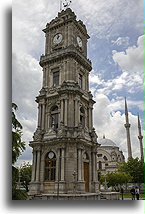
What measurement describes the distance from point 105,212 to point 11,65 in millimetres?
5372

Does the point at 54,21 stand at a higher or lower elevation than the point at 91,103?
higher

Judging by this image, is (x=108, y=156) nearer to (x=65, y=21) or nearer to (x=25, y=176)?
(x=25, y=176)

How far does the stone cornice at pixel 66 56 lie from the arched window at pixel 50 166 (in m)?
7.04

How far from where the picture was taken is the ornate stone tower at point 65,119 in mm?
15703

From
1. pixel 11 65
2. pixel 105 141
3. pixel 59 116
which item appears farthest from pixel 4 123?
pixel 105 141

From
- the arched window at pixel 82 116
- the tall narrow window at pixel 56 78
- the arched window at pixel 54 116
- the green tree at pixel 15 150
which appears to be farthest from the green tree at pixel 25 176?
the green tree at pixel 15 150

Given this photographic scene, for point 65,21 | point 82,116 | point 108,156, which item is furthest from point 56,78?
point 108,156

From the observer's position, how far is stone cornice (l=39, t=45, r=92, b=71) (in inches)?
709

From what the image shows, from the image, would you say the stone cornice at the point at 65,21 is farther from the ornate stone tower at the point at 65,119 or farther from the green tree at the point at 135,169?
the green tree at the point at 135,169

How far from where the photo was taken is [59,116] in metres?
17.5

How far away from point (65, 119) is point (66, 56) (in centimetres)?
477

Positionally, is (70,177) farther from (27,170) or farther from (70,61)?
(27,170)

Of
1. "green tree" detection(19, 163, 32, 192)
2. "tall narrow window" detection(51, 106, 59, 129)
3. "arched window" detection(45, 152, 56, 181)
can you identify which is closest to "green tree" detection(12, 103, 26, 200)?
"arched window" detection(45, 152, 56, 181)

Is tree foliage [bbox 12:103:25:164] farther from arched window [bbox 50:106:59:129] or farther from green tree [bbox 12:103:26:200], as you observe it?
arched window [bbox 50:106:59:129]
